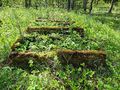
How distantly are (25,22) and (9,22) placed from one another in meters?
0.94

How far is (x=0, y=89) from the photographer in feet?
20.1

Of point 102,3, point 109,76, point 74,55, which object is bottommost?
point 102,3

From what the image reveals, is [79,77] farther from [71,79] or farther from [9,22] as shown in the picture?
[9,22]

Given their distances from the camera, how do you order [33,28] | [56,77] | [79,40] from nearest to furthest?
1. [56,77]
2. [79,40]
3. [33,28]

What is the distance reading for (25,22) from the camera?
46.6 ft

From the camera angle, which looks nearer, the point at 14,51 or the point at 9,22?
the point at 14,51

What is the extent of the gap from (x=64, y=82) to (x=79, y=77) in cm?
57

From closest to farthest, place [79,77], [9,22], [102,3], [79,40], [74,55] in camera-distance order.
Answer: [79,77]
[74,55]
[79,40]
[9,22]
[102,3]

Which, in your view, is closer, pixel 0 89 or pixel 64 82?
pixel 0 89

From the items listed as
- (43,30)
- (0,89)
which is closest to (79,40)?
(43,30)

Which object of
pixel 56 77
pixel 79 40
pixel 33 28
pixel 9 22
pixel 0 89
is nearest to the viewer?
pixel 0 89

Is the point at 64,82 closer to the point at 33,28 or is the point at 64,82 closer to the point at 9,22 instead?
the point at 33,28

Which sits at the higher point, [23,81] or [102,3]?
[23,81]

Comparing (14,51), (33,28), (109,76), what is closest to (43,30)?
(33,28)
